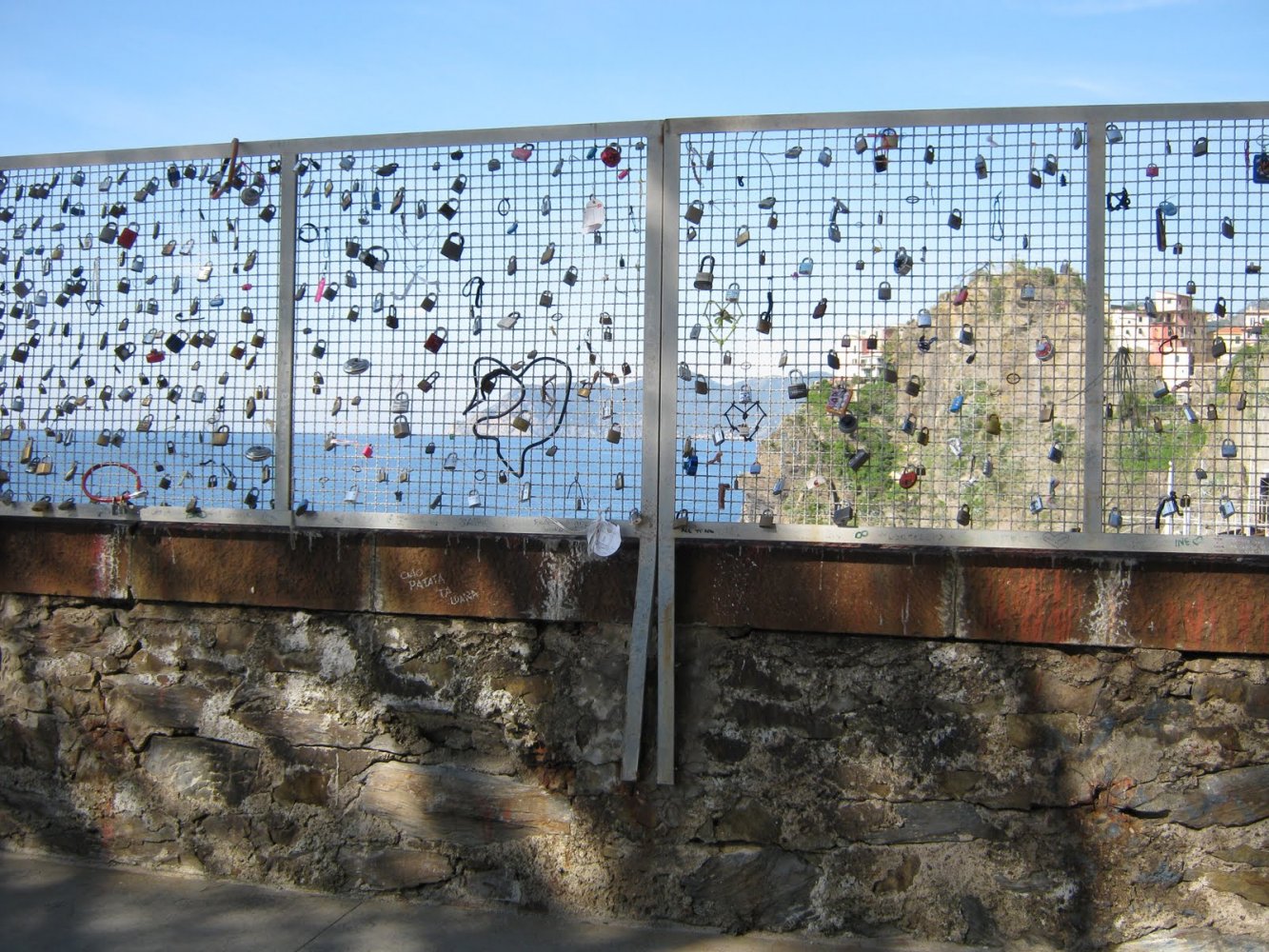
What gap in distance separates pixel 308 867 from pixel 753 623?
6.01 ft

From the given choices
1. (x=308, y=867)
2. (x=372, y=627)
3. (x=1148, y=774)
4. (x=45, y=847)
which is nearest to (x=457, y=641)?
(x=372, y=627)

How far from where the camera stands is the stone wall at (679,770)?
137 inches

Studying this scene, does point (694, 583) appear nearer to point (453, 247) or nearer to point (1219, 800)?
point (453, 247)

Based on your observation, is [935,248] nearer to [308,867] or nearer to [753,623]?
[753,623]

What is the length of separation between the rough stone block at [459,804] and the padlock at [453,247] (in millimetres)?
1765

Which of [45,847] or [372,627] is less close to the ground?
[372,627]

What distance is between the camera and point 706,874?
3.73 meters

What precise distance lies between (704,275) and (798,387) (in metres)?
0.48

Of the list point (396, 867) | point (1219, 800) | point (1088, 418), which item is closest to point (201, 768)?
A: point (396, 867)

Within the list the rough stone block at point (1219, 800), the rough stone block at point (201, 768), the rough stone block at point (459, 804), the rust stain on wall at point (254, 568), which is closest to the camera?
the rough stone block at point (1219, 800)

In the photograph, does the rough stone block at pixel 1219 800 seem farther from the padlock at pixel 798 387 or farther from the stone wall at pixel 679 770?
the padlock at pixel 798 387

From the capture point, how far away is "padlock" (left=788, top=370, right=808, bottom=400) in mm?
3641

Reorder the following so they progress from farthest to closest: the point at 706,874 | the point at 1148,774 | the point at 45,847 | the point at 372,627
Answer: the point at 45,847, the point at 372,627, the point at 706,874, the point at 1148,774

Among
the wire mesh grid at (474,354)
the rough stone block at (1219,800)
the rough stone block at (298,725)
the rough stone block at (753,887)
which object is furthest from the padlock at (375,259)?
the rough stone block at (1219,800)
